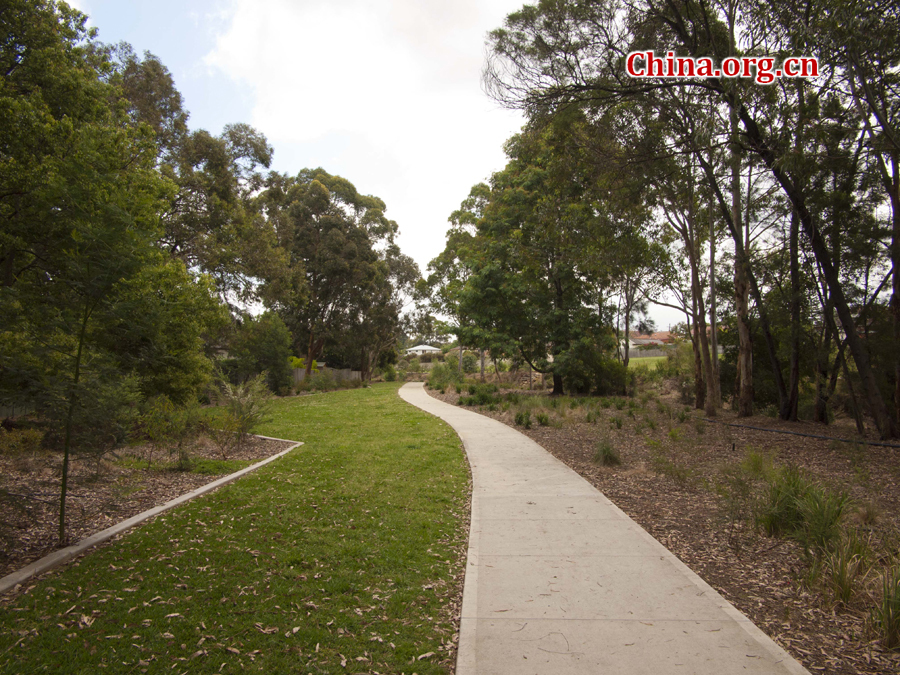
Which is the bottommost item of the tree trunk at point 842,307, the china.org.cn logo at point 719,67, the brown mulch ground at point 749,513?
the brown mulch ground at point 749,513

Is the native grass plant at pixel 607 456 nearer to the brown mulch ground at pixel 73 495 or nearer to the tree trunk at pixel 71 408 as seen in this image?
the brown mulch ground at pixel 73 495

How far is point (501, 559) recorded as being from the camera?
4344mm

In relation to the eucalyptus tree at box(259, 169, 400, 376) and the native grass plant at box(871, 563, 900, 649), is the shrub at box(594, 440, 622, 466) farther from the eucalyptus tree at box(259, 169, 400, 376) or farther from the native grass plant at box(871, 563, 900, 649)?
the eucalyptus tree at box(259, 169, 400, 376)

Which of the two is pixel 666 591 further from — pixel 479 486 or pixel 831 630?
pixel 479 486

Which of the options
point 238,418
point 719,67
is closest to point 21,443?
point 238,418

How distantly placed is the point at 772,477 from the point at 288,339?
21751 mm

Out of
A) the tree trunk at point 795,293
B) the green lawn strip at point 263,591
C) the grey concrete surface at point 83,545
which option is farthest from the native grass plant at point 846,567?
the tree trunk at point 795,293

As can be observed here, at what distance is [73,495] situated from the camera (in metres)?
5.62

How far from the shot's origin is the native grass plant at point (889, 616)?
117 inches

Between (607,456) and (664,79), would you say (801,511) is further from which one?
(664,79)

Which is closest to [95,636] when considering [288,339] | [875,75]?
[875,75]

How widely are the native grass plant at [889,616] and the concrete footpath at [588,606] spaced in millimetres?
677

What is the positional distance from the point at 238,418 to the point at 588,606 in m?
7.81

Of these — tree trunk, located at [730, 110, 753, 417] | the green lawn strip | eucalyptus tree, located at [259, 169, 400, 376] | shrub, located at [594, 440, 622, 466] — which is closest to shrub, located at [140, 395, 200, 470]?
the green lawn strip
